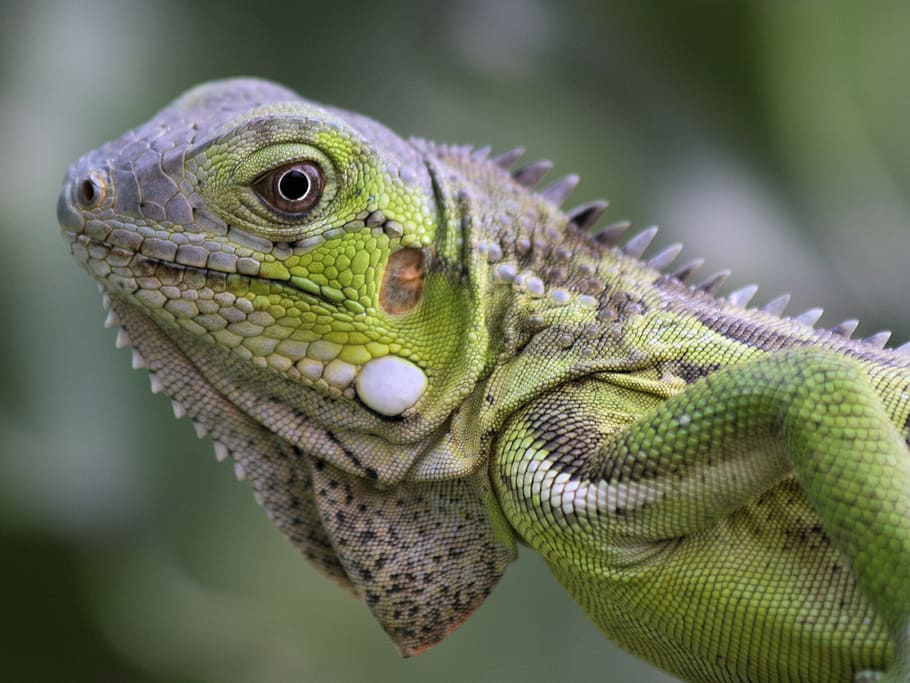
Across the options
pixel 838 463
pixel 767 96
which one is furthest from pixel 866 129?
pixel 838 463

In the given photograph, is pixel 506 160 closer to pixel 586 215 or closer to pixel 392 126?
pixel 586 215

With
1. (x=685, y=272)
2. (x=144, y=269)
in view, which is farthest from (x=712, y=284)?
(x=144, y=269)

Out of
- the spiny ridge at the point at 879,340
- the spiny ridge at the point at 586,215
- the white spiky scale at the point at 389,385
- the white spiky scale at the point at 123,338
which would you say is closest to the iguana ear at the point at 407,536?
the white spiky scale at the point at 389,385

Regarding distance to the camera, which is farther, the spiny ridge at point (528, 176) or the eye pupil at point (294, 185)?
A: the spiny ridge at point (528, 176)

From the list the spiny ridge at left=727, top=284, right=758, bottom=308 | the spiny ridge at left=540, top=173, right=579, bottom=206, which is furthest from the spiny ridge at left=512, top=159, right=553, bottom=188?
the spiny ridge at left=727, top=284, right=758, bottom=308

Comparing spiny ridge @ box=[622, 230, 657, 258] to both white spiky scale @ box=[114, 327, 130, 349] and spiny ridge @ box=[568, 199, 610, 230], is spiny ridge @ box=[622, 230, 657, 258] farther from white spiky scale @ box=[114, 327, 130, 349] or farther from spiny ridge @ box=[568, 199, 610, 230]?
white spiky scale @ box=[114, 327, 130, 349]

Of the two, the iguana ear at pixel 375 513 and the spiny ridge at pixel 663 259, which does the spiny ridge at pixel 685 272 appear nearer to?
the spiny ridge at pixel 663 259

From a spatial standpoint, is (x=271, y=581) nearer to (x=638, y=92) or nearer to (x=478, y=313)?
(x=478, y=313)
